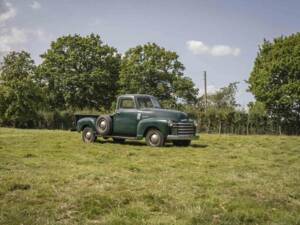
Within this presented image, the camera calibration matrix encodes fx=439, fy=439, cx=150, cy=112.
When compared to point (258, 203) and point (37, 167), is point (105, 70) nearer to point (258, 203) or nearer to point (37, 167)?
point (37, 167)

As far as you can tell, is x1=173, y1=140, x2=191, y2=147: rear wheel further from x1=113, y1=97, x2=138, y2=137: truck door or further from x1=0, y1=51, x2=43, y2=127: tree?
x1=0, y1=51, x2=43, y2=127: tree

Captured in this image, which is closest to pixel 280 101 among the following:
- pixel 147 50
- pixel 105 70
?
pixel 147 50

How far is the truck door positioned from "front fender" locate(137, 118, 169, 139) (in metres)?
0.40

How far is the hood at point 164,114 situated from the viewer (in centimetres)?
1812

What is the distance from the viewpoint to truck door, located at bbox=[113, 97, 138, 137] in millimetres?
18819

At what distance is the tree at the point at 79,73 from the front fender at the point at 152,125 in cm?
4404

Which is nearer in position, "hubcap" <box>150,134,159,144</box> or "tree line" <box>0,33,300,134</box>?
"hubcap" <box>150,134,159,144</box>

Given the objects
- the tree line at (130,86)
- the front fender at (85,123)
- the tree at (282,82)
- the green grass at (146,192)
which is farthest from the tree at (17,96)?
the green grass at (146,192)

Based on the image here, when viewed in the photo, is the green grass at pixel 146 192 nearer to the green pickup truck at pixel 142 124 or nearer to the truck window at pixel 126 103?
the green pickup truck at pixel 142 124

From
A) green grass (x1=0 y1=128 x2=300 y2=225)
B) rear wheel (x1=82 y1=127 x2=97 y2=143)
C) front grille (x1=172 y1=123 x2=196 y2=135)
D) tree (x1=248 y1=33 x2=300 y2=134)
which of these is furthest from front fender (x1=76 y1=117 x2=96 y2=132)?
tree (x1=248 y1=33 x2=300 y2=134)

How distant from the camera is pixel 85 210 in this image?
6.23 metres

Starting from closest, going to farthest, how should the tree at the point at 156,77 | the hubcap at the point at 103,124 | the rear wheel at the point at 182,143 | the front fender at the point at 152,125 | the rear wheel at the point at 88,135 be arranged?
the front fender at the point at 152,125, the rear wheel at the point at 182,143, the hubcap at the point at 103,124, the rear wheel at the point at 88,135, the tree at the point at 156,77

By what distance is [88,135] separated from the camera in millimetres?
20250

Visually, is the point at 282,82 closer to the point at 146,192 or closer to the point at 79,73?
the point at 79,73
